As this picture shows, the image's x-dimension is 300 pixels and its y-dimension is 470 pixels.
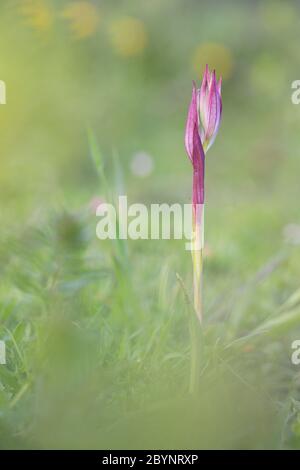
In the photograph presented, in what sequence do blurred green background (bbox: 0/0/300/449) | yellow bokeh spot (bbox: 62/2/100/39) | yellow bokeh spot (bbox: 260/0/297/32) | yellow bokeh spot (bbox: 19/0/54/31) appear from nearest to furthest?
blurred green background (bbox: 0/0/300/449) < yellow bokeh spot (bbox: 19/0/54/31) < yellow bokeh spot (bbox: 62/2/100/39) < yellow bokeh spot (bbox: 260/0/297/32)

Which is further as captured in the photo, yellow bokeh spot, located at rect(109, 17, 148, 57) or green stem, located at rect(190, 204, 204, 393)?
yellow bokeh spot, located at rect(109, 17, 148, 57)

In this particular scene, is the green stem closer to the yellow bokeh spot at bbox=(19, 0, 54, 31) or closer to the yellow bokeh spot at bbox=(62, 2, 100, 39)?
the yellow bokeh spot at bbox=(19, 0, 54, 31)

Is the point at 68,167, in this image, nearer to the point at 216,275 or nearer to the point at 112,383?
the point at 216,275

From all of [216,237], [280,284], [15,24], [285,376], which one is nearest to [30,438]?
[285,376]

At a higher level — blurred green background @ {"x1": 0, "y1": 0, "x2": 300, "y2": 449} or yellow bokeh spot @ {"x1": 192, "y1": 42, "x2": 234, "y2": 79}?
yellow bokeh spot @ {"x1": 192, "y1": 42, "x2": 234, "y2": 79}

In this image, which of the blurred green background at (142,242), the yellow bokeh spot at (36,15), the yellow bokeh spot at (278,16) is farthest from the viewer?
the yellow bokeh spot at (278,16)

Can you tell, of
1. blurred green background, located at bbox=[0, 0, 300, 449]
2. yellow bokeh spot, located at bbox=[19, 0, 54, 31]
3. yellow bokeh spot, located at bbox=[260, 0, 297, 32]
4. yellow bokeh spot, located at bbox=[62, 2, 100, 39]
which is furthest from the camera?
yellow bokeh spot, located at bbox=[260, 0, 297, 32]

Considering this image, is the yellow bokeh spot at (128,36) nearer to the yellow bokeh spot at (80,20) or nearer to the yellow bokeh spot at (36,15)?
the yellow bokeh spot at (80,20)

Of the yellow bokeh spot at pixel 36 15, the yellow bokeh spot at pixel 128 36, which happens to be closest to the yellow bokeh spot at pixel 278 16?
the yellow bokeh spot at pixel 128 36

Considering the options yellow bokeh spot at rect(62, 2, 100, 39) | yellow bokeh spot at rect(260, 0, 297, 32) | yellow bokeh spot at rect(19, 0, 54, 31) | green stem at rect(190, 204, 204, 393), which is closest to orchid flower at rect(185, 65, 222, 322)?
green stem at rect(190, 204, 204, 393)
